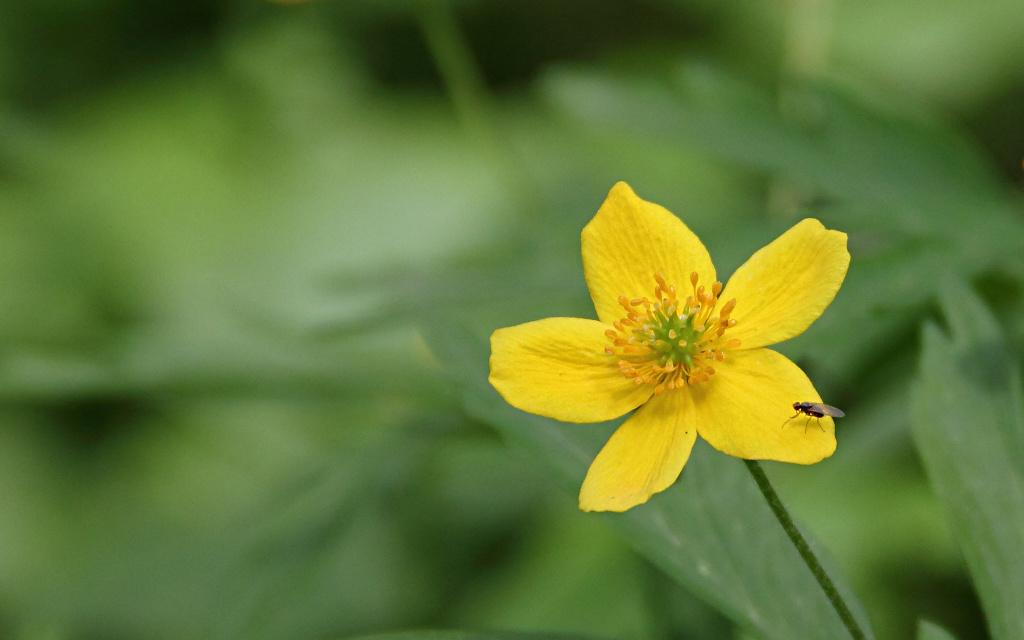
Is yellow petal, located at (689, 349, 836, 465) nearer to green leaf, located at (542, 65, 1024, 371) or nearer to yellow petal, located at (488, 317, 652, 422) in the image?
yellow petal, located at (488, 317, 652, 422)

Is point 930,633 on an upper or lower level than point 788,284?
lower

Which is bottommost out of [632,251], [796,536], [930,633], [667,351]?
[930,633]

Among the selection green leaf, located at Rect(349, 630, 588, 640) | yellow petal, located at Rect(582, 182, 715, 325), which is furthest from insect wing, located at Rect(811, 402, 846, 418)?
green leaf, located at Rect(349, 630, 588, 640)

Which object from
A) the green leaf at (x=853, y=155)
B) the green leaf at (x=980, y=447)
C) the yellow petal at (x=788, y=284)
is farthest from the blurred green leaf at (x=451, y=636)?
the green leaf at (x=853, y=155)

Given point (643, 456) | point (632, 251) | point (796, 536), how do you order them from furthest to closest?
1. point (632, 251)
2. point (643, 456)
3. point (796, 536)

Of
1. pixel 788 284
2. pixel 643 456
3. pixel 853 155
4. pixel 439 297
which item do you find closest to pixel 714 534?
pixel 643 456

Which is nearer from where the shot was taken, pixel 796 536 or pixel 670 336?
pixel 796 536

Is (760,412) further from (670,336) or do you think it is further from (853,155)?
(853,155)
